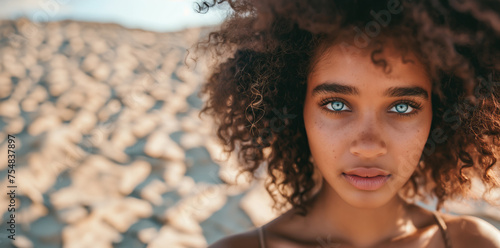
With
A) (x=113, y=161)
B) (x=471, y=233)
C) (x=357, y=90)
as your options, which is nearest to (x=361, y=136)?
(x=357, y=90)

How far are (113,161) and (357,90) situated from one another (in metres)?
2.77

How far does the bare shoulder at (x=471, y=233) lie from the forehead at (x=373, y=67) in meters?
0.61

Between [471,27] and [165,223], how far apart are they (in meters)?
2.17

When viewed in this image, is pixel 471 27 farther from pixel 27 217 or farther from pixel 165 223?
pixel 27 217

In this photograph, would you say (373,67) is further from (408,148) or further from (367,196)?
(367,196)

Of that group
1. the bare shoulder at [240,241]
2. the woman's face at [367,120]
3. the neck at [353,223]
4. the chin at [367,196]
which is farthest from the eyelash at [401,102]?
the bare shoulder at [240,241]

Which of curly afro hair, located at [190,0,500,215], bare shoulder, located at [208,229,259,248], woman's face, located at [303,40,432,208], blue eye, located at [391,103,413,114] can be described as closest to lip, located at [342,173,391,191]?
woman's face, located at [303,40,432,208]

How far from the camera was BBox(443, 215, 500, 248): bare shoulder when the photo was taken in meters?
1.57

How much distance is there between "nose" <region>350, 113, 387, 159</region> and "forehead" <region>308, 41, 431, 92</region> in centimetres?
11

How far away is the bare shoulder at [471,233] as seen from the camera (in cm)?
157

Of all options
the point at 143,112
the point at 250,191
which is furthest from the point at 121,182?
the point at 143,112

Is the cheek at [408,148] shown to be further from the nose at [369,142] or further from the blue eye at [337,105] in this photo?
the blue eye at [337,105]

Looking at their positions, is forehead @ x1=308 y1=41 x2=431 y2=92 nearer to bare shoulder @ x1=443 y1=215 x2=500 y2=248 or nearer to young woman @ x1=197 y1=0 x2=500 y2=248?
young woman @ x1=197 y1=0 x2=500 y2=248

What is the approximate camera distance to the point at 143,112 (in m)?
4.81
